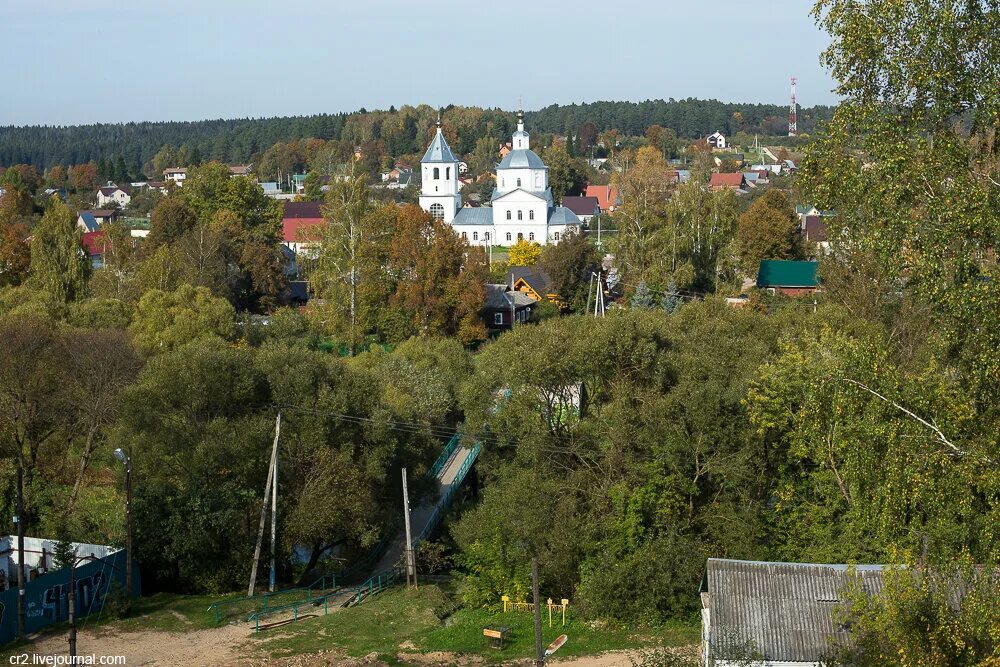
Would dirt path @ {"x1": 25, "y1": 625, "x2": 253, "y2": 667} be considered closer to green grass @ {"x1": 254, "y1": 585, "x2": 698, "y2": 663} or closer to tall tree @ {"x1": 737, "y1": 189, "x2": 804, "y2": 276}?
green grass @ {"x1": 254, "y1": 585, "x2": 698, "y2": 663}

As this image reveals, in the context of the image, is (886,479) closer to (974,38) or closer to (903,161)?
(903,161)

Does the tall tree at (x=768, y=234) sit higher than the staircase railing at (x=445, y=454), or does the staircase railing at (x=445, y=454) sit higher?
the tall tree at (x=768, y=234)

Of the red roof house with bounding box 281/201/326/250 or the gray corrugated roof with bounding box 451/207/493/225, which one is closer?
the gray corrugated roof with bounding box 451/207/493/225

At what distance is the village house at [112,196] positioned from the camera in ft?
358

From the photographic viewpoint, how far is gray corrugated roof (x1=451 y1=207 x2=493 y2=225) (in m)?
67.8

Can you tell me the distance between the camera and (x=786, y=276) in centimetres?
4897

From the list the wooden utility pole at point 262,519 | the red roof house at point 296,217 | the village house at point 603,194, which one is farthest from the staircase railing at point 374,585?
the village house at point 603,194

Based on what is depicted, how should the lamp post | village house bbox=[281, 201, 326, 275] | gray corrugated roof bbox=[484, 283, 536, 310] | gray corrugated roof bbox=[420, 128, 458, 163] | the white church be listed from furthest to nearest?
gray corrugated roof bbox=[420, 128, 458, 163] < the white church < village house bbox=[281, 201, 326, 275] < gray corrugated roof bbox=[484, 283, 536, 310] < the lamp post

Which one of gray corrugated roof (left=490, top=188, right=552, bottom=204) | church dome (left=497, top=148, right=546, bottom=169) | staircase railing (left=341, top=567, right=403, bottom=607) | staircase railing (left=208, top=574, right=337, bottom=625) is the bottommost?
staircase railing (left=341, top=567, right=403, bottom=607)

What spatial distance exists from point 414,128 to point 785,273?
108 m

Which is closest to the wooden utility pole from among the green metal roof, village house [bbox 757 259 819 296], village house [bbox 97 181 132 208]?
village house [bbox 757 259 819 296]

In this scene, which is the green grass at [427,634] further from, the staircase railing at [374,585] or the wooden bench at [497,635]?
the staircase railing at [374,585]

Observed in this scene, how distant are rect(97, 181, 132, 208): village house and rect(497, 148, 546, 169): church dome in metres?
54.5

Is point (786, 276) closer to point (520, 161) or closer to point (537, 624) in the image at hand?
point (520, 161)
